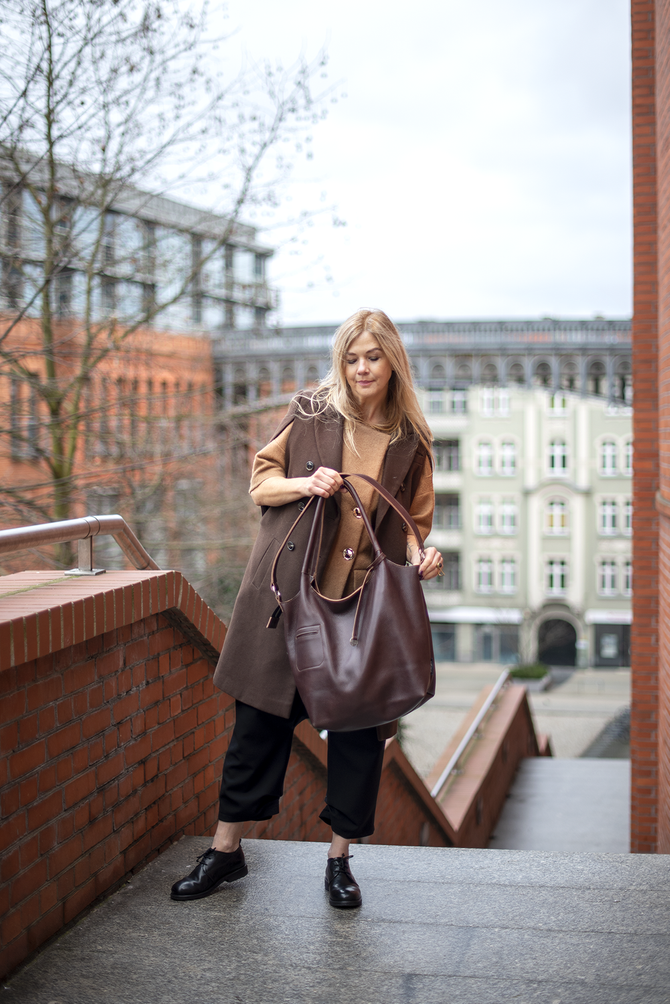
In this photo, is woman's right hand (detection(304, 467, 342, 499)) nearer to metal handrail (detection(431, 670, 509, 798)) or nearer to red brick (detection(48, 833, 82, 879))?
red brick (detection(48, 833, 82, 879))

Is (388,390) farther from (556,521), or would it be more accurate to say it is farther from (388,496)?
(556,521)

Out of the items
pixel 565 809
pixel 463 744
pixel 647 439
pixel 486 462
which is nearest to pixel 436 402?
pixel 486 462

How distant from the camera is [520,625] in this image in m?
50.4

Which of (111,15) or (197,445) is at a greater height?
(111,15)

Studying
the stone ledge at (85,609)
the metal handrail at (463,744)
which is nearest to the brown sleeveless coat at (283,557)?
the stone ledge at (85,609)

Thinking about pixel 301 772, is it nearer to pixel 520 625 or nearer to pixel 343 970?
pixel 343 970

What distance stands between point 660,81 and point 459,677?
43067 millimetres

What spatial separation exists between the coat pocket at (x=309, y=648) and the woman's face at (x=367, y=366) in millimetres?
686

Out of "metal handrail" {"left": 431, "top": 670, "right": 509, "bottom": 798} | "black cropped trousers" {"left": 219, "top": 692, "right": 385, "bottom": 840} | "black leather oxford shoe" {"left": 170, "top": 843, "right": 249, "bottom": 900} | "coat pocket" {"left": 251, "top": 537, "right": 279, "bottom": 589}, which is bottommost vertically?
"metal handrail" {"left": 431, "top": 670, "right": 509, "bottom": 798}

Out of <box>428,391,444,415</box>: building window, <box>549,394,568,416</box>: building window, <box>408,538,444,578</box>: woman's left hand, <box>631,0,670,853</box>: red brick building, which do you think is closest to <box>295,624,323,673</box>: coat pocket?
<box>408,538,444,578</box>: woman's left hand

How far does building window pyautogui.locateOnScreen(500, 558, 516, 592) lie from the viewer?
173ft

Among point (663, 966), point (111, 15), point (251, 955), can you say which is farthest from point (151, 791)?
point (111, 15)

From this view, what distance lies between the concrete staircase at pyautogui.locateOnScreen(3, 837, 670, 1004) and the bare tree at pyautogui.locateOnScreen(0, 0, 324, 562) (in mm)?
4132

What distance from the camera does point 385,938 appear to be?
7.70 ft
